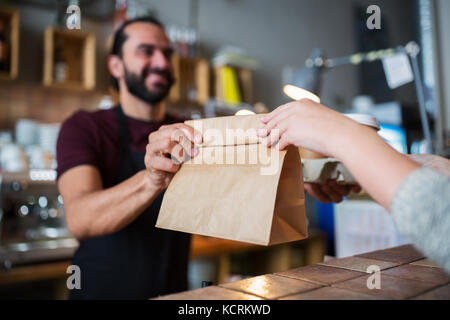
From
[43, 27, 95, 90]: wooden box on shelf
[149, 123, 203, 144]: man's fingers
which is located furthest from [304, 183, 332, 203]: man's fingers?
[43, 27, 95, 90]: wooden box on shelf

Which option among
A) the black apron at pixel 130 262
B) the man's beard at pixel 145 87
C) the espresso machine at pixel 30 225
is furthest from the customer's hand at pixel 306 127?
the espresso machine at pixel 30 225

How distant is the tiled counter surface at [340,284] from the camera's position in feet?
1.52

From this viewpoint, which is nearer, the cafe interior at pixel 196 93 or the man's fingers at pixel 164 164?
the man's fingers at pixel 164 164

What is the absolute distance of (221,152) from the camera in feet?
2.10

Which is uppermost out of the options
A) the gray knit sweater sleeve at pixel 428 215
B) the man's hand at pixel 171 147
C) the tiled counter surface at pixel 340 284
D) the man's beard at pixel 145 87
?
the man's beard at pixel 145 87

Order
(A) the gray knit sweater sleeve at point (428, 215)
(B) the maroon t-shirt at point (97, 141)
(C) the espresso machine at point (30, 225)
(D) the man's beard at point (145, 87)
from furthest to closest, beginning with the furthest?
(C) the espresso machine at point (30, 225)
(D) the man's beard at point (145, 87)
(B) the maroon t-shirt at point (97, 141)
(A) the gray knit sweater sleeve at point (428, 215)

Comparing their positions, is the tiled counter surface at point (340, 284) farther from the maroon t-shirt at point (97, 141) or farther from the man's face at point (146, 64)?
the man's face at point (146, 64)

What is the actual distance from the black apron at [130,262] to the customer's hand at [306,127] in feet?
2.57

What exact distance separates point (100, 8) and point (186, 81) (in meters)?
0.89

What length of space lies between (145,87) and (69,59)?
4.95 feet

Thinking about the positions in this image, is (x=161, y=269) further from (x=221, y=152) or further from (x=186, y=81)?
(x=186, y=81)

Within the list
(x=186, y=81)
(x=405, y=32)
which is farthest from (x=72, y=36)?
(x=405, y=32)

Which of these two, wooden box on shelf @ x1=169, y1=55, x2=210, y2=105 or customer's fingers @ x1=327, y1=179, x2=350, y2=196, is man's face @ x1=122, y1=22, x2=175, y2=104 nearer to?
customer's fingers @ x1=327, y1=179, x2=350, y2=196

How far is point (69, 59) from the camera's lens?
2.66 meters
